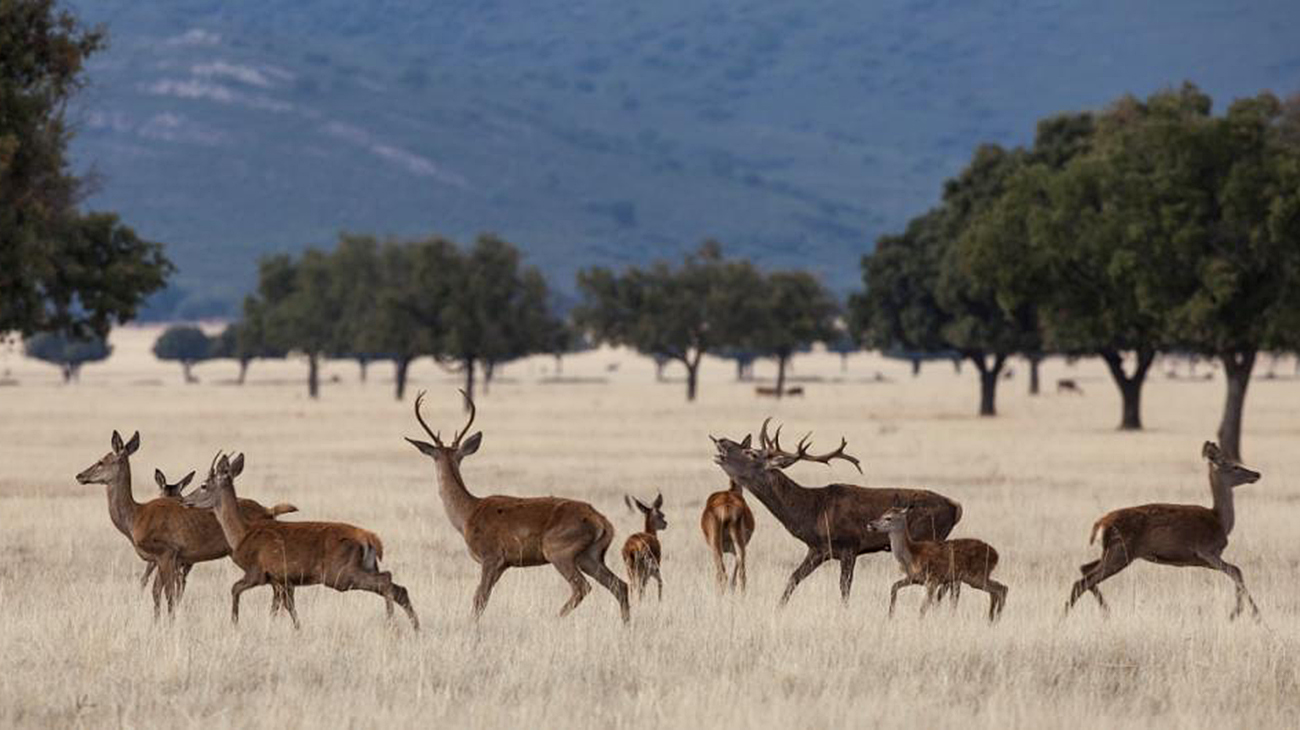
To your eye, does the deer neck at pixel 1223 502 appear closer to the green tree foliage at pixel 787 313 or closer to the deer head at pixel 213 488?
the deer head at pixel 213 488

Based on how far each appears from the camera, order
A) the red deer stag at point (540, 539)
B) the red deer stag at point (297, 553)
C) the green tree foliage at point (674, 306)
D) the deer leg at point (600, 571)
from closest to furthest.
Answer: the red deer stag at point (297, 553), the red deer stag at point (540, 539), the deer leg at point (600, 571), the green tree foliage at point (674, 306)

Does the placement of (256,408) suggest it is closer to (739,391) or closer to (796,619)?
(739,391)

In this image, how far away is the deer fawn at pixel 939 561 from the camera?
15.1m

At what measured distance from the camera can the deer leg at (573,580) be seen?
1462cm

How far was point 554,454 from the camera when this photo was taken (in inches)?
1769

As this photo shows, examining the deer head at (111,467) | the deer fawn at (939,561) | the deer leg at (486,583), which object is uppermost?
A: the deer head at (111,467)

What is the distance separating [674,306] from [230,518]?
83.3m

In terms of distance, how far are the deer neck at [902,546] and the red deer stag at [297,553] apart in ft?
11.4

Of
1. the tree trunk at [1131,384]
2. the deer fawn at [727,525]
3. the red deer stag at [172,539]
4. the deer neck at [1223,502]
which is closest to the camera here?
the red deer stag at [172,539]

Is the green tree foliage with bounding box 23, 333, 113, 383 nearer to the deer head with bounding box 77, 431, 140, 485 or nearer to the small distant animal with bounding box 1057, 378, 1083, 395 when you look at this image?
the small distant animal with bounding box 1057, 378, 1083, 395

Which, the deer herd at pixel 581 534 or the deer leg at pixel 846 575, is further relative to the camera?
the deer leg at pixel 846 575

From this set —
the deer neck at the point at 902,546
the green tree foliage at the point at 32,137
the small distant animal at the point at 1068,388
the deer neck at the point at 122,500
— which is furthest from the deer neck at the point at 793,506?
the small distant animal at the point at 1068,388

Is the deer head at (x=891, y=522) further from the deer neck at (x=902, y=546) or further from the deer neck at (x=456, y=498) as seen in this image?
the deer neck at (x=456, y=498)

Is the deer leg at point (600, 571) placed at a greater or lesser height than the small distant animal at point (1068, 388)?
lesser
